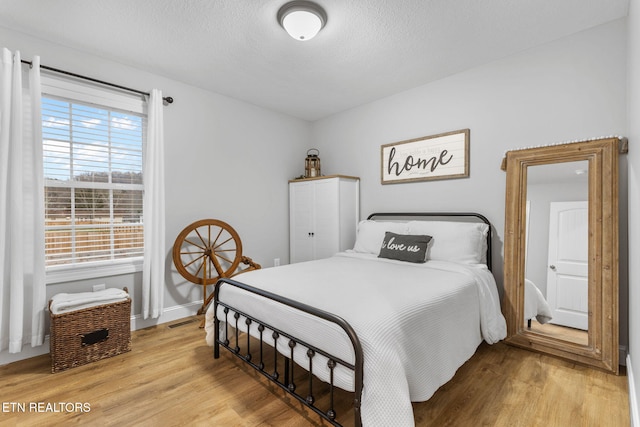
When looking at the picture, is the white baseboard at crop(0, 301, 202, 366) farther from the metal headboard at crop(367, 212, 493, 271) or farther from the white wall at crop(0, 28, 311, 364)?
the metal headboard at crop(367, 212, 493, 271)

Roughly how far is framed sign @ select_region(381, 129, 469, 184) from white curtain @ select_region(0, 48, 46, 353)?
3316 mm

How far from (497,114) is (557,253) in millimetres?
1360

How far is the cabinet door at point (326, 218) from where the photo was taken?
3.76 m

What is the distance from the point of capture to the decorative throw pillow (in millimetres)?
2789

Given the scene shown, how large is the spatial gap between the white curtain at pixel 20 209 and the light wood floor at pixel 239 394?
35cm

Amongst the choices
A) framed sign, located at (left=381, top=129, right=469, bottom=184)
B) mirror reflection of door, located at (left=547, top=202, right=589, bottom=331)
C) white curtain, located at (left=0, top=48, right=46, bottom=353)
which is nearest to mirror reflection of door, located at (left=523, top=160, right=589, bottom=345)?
mirror reflection of door, located at (left=547, top=202, right=589, bottom=331)

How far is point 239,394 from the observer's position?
1.90 metres

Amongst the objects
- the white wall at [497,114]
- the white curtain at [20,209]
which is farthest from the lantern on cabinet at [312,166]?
the white curtain at [20,209]

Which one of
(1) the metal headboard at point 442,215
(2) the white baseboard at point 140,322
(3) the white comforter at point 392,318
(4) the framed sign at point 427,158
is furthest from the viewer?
(4) the framed sign at point 427,158

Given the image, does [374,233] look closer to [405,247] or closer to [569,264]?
[405,247]

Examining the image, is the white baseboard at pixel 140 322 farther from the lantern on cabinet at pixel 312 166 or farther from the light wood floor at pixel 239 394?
the lantern on cabinet at pixel 312 166

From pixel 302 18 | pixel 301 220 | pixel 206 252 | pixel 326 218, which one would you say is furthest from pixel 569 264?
pixel 206 252

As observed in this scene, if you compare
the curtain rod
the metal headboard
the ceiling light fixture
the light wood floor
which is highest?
the ceiling light fixture

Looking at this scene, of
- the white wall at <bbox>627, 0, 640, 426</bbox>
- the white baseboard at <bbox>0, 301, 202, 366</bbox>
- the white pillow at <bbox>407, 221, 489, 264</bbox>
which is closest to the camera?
the white wall at <bbox>627, 0, 640, 426</bbox>
